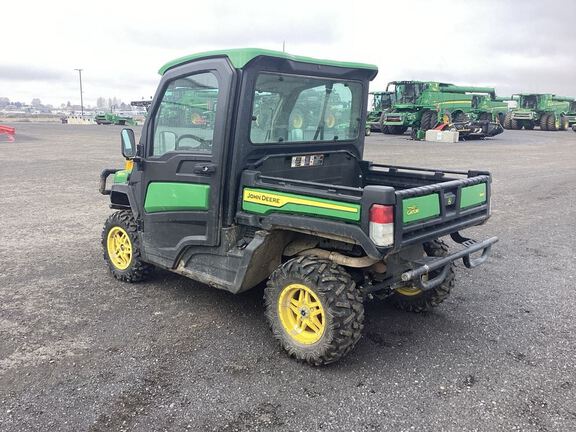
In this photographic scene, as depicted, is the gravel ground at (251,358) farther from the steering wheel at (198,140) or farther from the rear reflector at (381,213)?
the steering wheel at (198,140)

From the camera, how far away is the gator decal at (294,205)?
3.27 m

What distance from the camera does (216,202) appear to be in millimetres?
3973

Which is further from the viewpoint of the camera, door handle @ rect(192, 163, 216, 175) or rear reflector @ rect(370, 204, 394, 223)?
door handle @ rect(192, 163, 216, 175)

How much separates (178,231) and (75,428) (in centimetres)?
189

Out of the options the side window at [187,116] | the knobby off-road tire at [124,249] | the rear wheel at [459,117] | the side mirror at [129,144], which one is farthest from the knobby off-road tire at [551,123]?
the side mirror at [129,144]

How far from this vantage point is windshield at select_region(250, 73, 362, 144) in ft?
13.1

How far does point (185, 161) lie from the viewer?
416 cm

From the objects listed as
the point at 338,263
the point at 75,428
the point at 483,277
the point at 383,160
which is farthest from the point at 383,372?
the point at 383,160

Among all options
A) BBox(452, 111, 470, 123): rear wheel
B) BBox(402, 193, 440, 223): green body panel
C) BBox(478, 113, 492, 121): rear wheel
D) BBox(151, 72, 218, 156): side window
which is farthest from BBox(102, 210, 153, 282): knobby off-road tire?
BBox(478, 113, 492, 121): rear wheel

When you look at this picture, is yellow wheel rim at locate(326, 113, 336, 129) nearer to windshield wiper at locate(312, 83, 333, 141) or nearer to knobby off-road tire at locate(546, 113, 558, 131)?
windshield wiper at locate(312, 83, 333, 141)

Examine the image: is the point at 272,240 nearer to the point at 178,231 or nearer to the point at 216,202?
the point at 216,202

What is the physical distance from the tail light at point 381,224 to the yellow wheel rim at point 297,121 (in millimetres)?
1493

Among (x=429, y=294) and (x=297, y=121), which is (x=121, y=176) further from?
(x=429, y=294)

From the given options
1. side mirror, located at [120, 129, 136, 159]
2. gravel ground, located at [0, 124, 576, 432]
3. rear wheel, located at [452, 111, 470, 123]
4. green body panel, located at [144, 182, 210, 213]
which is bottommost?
gravel ground, located at [0, 124, 576, 432]
